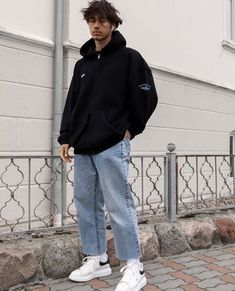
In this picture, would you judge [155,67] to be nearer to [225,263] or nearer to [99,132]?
[225,263]

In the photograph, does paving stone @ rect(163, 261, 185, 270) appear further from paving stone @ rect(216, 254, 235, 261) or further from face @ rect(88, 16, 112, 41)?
face @ rect(88, 16, 112, 41)

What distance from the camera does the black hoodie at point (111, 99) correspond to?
2.54 m

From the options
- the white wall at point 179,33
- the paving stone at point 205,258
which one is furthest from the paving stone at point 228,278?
the white wall at point 179,33

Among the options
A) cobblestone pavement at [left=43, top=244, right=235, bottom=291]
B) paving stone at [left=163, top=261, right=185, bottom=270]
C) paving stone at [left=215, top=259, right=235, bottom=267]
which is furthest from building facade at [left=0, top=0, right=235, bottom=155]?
paving stone at [left=215, top=259, right=235, bottom=267]

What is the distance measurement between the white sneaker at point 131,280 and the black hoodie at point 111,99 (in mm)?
770

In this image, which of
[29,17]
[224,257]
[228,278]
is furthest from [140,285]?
[29,17]

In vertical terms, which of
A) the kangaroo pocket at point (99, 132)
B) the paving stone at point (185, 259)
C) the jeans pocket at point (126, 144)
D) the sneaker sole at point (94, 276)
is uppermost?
the kangaroo pocket at point (99, 132)

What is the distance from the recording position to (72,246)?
308cm

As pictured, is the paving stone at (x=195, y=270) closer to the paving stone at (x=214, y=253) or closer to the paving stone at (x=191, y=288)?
the paving stone at (x=191, y=288)

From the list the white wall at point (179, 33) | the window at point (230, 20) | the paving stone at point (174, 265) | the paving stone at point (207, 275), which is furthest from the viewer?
the window at point (230, 20)

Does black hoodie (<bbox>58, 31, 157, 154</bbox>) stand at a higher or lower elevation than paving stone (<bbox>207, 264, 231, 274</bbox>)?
higher

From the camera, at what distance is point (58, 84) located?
3.93m

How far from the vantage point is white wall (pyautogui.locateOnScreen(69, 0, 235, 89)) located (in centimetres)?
473

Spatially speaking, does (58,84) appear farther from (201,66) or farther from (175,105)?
(201,66)
